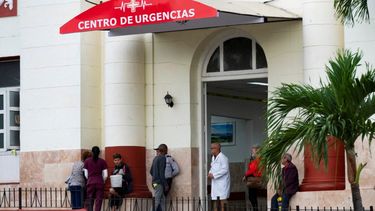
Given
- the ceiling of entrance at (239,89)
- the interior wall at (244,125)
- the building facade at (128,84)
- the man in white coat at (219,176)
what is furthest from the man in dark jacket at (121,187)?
the interior wall at (244,125)

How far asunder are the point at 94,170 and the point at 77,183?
63cm

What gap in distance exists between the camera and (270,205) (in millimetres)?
23016

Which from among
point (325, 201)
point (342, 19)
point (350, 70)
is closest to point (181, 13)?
point (342, 19)

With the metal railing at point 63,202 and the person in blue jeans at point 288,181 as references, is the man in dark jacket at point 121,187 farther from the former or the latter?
the person in blue jeans at point 288,181

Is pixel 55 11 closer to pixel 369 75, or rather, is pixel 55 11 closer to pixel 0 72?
pixel 0 72

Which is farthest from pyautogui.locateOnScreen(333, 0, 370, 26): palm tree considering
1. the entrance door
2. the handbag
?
the entrance door

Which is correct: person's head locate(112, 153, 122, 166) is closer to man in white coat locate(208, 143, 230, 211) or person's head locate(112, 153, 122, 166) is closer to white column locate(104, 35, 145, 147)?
white column locate(104, 35, 145, 147)

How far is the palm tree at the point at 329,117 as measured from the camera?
53.3 ft

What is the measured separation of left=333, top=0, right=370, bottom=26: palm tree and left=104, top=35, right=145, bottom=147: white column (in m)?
5.28

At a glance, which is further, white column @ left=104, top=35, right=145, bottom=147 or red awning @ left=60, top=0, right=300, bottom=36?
white column @ left=104, top=35, right=145, bottom=147

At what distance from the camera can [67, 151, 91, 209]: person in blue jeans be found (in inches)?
946

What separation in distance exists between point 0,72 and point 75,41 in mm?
2929

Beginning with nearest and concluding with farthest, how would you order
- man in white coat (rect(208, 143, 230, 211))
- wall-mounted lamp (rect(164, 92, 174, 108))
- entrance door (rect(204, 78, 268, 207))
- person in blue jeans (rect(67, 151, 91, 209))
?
man in white coat (rect(208, 143, 230, 211))
person in blue jeans (rect(67, 151, 91, 209))
wall-mounted lamp (rect(164, 92, 174, 108))
entrance door (rect(204, 78, 268, 207))

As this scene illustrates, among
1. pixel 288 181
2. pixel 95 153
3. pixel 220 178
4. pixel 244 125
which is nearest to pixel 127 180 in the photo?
pixel 95 153
